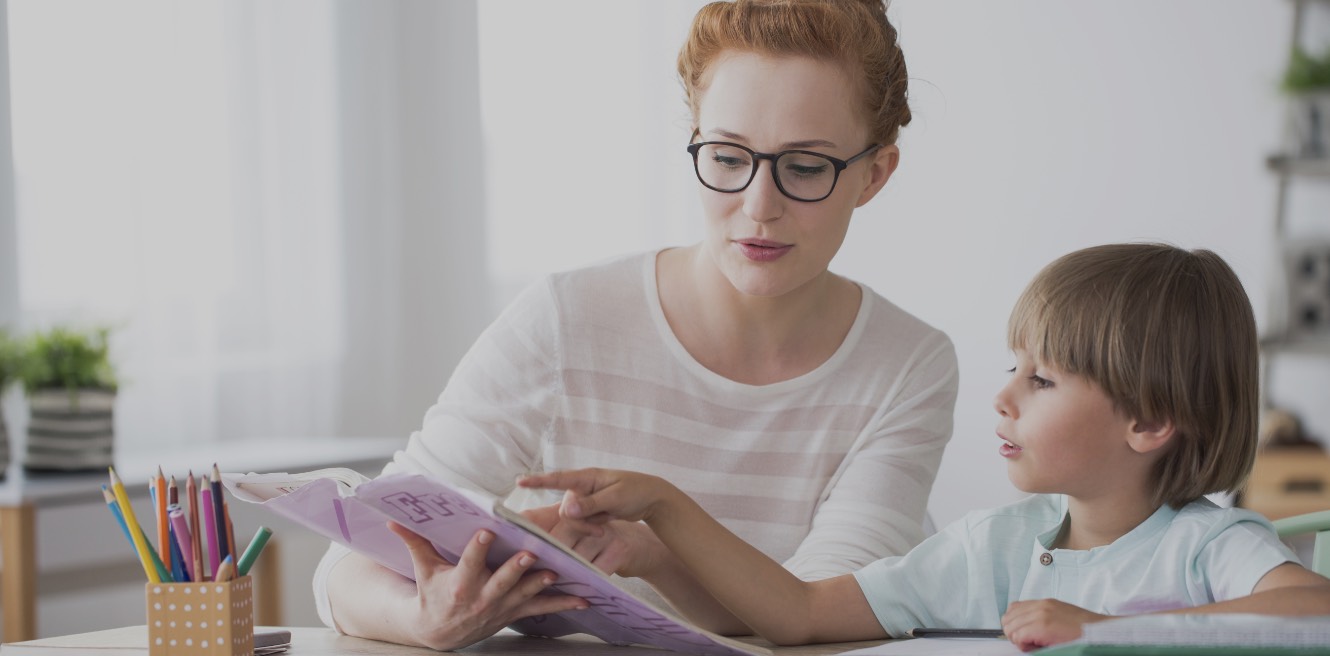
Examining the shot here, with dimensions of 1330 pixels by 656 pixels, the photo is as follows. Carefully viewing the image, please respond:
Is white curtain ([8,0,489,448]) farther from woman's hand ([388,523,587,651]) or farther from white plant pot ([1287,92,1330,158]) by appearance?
white plant pot ([1287,92,1330,158])

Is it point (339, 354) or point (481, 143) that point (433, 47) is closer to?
point (481, 143)

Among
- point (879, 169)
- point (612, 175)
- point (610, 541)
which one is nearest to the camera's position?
point (610, 541)

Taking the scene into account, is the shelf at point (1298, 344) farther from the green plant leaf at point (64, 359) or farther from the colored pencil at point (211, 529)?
the colored pencil at point (211, 529)

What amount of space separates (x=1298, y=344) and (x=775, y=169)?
2761mm

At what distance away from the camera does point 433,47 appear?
402 cm

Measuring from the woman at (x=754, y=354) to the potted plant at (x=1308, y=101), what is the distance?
2.50 m

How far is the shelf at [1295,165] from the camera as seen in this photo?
11.6 feet

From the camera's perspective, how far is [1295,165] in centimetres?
357

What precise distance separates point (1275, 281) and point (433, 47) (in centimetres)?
243

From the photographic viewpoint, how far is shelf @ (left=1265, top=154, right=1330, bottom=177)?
139 inches

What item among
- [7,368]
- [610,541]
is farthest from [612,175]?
[610,541]

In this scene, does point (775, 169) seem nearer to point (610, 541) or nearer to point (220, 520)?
point (610, 541)

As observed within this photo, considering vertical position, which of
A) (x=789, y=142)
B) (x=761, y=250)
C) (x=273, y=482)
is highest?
(x=789, y=142)

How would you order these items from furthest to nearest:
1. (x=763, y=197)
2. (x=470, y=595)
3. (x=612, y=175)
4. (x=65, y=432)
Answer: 1. (x=612, y=175)
2. (x=65, y=432)
3. (x=763, y=197)
4. (x=470, y=595)
